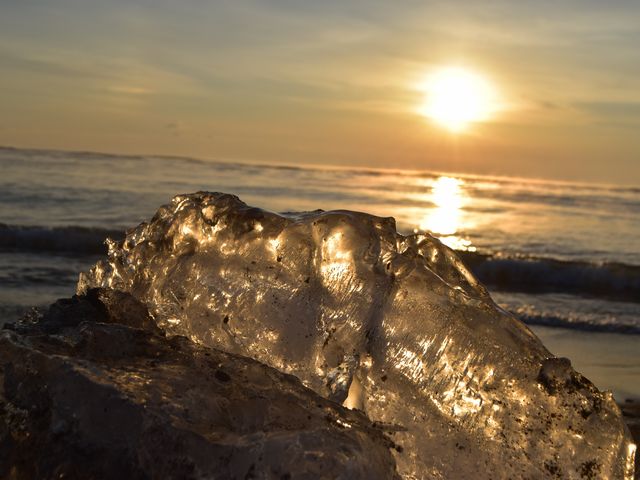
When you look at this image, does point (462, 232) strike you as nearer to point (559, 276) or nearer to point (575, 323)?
point (559, 276)

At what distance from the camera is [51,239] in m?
12.4

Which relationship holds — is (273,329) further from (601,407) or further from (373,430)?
(601,407)

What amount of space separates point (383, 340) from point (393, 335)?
4 cm

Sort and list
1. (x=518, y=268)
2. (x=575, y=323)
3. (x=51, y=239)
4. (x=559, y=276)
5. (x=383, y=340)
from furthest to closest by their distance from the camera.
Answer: (x=51, y=239), (x=518, y=268), (x=559, y=276), (x=575, y=323), (x=383, y=340)

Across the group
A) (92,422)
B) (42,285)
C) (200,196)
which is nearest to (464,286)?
(200,196)

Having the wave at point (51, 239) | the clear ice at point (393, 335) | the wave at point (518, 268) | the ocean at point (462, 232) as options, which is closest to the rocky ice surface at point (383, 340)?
the clear ice at point (393, 335)

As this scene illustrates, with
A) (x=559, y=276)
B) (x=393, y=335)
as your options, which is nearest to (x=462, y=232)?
(x=559, y=276)

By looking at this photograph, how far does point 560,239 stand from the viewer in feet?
52.0

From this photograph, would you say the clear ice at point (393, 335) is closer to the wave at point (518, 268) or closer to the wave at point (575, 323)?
the wave at point (575, 323)

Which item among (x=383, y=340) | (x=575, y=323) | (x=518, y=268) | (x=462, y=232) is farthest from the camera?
(x=462, y=232)

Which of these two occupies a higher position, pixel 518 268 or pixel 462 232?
pixel 462 232

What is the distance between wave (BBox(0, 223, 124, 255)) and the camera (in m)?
12.0

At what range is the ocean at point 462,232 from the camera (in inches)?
310

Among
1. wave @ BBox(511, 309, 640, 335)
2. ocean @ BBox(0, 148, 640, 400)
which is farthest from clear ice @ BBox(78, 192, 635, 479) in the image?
wave @ BBox(511, 309, 640, 335)
